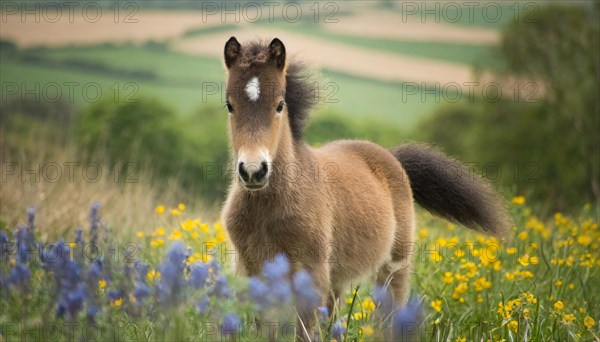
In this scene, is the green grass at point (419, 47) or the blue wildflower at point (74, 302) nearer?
the blue wildflower at point (74, 302)

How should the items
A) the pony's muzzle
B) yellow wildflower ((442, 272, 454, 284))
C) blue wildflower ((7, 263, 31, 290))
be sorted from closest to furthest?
blue wildflower ((7, 263, 31, 290)) < the pony's muzzle < yellow wildflower ((442, 272, 454, 284))

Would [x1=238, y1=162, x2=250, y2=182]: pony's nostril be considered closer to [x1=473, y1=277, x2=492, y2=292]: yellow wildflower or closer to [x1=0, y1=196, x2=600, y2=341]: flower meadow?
[x1=0, y1=196, x2=600, y2=341]: flower meadow

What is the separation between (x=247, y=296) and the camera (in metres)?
3.54

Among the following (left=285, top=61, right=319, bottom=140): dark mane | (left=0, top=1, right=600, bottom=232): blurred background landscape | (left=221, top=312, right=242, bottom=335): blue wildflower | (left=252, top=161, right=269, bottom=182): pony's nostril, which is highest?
(left=285, top=61, right=319, bottom=140): dark mane

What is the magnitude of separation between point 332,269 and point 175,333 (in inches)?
88.8

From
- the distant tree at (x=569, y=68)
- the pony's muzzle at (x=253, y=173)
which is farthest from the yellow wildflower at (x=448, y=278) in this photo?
the distant tree at (x=569, y=68)

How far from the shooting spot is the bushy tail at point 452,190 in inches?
255

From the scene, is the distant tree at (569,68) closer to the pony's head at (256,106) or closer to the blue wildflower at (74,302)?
the pony's head at (256,106)

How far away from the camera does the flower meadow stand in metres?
3.43

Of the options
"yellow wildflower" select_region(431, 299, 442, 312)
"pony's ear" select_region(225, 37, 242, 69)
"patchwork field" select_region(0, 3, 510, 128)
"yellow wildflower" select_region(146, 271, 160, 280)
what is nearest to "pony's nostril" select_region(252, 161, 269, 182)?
"yellow wildflower" select_region(146, 271, 160, 280)

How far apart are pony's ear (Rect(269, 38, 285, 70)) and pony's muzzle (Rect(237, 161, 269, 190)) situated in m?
0.87

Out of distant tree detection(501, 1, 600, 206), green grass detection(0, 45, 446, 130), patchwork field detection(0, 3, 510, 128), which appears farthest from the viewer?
green grass detection(0, 45, 446, 130)

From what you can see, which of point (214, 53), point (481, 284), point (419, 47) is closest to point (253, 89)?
point (481, 284)

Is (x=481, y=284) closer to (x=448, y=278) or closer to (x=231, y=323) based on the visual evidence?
(x=448, y=278)
